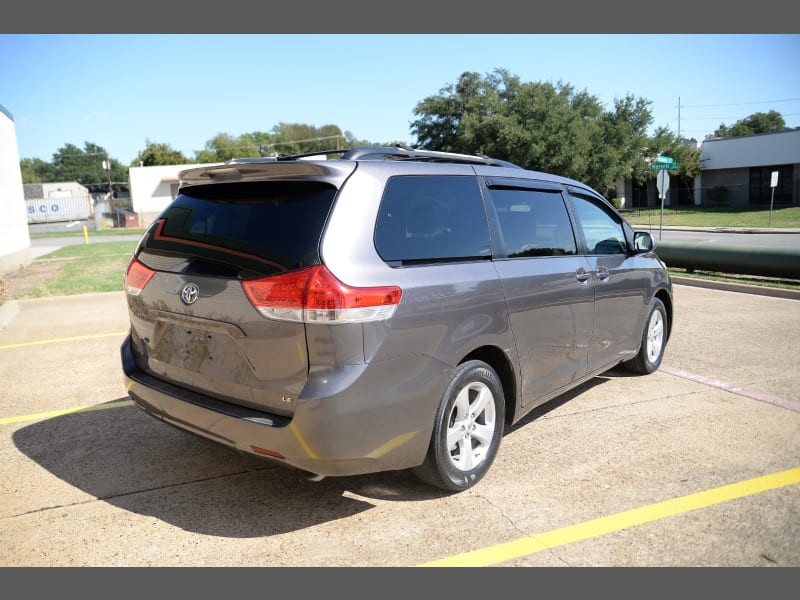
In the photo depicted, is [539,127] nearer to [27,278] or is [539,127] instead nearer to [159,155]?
[27,278]

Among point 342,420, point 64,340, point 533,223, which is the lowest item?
point 64,340

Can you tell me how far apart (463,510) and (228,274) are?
1.82m

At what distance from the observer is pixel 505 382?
391 cm

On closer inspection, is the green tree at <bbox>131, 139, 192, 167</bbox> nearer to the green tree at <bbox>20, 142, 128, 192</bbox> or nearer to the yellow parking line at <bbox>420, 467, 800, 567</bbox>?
the green tree at <bbox>20, 142, 128, 192</bbox>

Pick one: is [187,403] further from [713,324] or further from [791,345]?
[713,324]

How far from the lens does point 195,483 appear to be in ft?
12.3

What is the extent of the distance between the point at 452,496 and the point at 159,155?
3455 inches

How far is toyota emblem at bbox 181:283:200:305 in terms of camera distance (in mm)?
3166

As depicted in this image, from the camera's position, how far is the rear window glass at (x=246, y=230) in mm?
2957

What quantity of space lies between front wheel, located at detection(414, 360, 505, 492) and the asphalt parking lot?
148 mm

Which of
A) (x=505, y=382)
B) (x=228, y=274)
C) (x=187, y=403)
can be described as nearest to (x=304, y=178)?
(x=228, y=274)

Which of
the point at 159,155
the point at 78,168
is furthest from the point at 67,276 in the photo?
the point at 78,168

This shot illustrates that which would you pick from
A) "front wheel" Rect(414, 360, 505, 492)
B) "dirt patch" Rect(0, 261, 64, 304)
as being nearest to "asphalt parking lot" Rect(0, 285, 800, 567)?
"front wheel" Rect(414, 360, 505, 492)

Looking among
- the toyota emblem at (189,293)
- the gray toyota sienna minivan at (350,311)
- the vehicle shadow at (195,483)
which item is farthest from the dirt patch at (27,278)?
the toyota emblem at (189,293)
